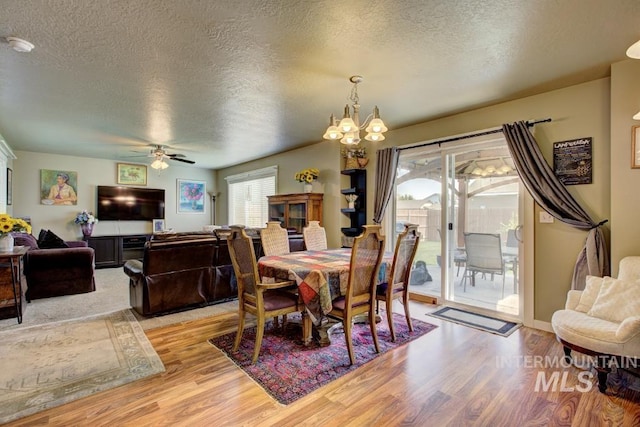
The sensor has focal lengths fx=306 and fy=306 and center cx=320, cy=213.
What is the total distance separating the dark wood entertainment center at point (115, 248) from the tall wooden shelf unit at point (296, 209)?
11.3ft

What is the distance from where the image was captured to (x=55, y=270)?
169 inches

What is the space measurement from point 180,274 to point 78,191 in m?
4.93

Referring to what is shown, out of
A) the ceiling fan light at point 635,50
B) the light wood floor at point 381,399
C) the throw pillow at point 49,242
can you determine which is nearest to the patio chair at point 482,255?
the light wood floor at point 381,399

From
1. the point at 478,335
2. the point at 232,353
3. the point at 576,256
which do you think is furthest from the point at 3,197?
the point at 576,256

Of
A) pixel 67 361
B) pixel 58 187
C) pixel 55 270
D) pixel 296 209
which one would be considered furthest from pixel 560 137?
pixel 58 187

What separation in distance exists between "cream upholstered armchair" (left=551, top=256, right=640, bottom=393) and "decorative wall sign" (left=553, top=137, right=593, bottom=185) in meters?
0.88

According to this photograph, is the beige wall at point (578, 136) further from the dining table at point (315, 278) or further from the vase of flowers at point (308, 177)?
the dining table at point (315, 278)

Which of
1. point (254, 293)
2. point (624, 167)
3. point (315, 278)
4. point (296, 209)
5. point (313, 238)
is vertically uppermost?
point (624, 167)

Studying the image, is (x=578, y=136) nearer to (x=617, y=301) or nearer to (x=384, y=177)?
(x=617, y=301)

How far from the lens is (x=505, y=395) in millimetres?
2018

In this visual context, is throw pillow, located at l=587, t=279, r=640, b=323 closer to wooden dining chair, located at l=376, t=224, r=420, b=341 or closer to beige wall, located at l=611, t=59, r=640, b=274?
beige wall, located at l=611, t=59, r=640, b=274

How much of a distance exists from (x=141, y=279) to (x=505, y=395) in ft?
11.6

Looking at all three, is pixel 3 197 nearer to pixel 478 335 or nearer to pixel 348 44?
pixel 348 44

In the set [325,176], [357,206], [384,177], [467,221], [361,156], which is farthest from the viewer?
[325,176]
